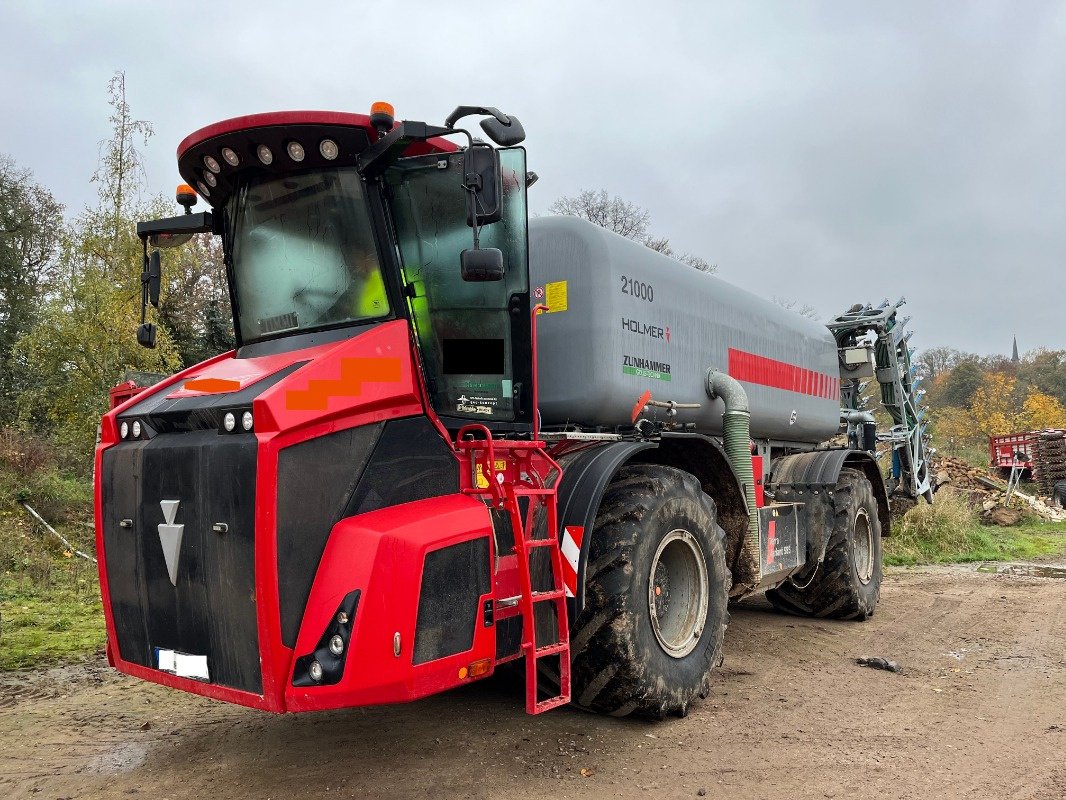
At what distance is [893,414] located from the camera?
444 inches

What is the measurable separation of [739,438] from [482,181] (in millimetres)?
3223

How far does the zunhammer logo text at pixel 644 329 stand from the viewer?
17.4 ft

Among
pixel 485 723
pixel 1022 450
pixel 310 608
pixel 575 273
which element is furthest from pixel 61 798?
pixel 1022 450

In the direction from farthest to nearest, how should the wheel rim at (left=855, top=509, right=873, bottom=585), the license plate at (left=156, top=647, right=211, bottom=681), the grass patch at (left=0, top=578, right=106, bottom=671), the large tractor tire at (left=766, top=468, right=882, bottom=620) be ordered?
1. the wheel rim at (left=855, top=509, right=873, bottom=585)
2. the large tractor tire at (left=766, top=468, right=882, bottom=620)
3. the grass patch at (left=0, top=578, right=106, bottom=671)
4. the license plate at (left=156, top=647, right=211, bottom=681)

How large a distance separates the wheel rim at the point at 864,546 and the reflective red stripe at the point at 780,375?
1.32 m

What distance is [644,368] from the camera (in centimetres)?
547

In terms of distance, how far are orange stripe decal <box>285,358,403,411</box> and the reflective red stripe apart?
3.69 m

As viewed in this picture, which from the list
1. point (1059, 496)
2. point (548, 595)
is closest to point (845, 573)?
point (548, 595)

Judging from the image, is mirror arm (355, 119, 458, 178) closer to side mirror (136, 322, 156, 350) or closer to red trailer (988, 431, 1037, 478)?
side mirror (136, 322, 156, 350)

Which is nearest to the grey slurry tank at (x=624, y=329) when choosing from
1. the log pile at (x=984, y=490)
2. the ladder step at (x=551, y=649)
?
the ladder step at (x=551, y=649)

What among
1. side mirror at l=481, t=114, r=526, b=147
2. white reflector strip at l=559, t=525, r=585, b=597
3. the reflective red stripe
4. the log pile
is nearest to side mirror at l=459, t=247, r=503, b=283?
side mirror at l=481, t=114, r=526, b=147

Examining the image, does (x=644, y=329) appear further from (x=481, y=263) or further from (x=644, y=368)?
(x=481, y=263)

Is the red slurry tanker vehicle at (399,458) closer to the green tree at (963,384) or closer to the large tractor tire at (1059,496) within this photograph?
the large tractor tire at (1059,496)

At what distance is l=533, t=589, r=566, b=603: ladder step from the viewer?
3977 millimetres
